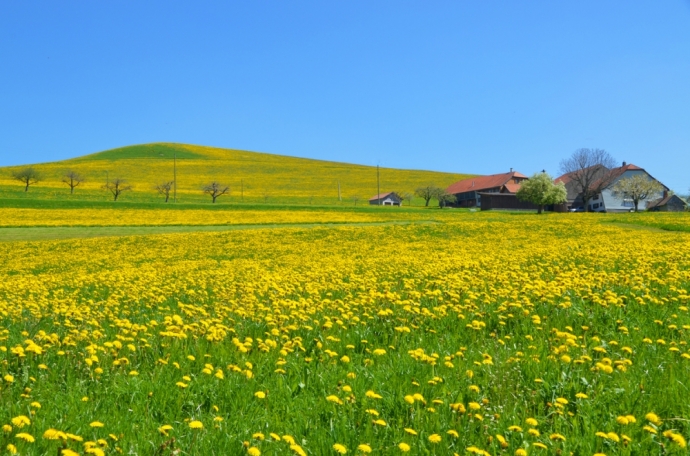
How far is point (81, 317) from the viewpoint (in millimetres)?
8039

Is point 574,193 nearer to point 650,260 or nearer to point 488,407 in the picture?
point 650,260

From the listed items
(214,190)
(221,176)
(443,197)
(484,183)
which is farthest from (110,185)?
(484,183)

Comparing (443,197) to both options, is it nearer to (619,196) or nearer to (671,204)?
(619,196)

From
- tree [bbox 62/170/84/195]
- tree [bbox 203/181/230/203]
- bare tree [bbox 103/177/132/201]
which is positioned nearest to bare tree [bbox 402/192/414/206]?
tree [bbox 203/181/230/203]

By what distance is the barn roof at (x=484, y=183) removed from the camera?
11944 centimetres

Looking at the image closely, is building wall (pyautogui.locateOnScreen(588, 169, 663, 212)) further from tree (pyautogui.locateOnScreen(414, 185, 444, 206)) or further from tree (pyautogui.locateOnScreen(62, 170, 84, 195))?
tree (pyautogui.locateOnScreen(62, 170, 84, 195))

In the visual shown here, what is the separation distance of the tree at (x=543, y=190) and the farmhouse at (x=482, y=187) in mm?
19224

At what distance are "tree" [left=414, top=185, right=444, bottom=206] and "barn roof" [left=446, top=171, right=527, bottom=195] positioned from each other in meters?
8.57

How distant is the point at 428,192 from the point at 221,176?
52620mm

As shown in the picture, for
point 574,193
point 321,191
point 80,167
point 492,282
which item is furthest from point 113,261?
point 80,167

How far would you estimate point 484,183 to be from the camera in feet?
412

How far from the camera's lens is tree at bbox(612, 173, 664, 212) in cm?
10406

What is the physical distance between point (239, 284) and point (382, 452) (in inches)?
324

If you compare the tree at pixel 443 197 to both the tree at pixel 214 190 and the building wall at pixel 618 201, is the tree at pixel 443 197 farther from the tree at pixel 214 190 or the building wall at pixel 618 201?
the tree at pixel 214 190
